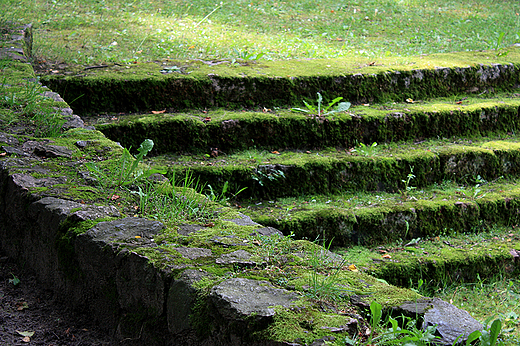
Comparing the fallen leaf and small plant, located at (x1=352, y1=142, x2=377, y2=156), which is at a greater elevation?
small plant, located at (x1=352, y1=142, x2=377, y2=156)

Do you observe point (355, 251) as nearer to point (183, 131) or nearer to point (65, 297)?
point (183, 131)

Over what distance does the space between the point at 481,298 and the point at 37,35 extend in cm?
547

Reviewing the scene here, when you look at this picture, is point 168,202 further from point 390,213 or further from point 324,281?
point 390,213

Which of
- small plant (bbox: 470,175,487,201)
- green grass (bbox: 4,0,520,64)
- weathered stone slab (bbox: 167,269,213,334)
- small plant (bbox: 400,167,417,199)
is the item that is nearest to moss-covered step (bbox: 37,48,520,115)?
green grass (bbox: 4,0,520,64)

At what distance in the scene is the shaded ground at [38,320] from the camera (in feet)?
5.78

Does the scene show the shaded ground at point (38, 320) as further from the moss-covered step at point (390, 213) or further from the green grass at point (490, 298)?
the green grass at point (490, 298)

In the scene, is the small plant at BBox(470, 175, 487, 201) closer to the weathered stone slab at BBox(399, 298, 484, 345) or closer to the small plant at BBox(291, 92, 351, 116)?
the small plant at BBox(291, 92, 351, 116)

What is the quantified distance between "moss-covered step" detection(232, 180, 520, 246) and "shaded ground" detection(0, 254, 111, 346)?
1369 mm

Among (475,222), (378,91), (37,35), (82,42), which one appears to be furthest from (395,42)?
(37,35)

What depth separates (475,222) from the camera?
12.3ft

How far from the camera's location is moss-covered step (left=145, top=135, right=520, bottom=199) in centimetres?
337

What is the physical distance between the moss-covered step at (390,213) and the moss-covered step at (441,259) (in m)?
0.10

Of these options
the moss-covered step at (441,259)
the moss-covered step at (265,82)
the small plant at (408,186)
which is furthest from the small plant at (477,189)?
the moss-covered step at (265,82)

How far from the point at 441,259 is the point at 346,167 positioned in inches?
42.9
